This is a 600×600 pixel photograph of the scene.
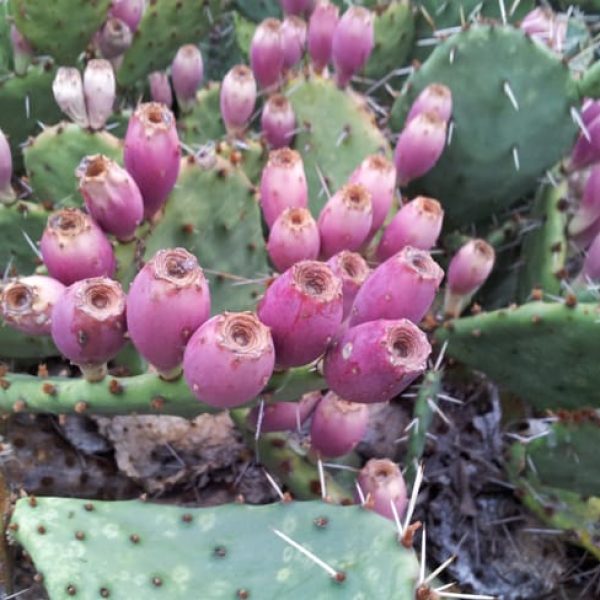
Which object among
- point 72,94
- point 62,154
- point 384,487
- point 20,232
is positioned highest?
point 72,94

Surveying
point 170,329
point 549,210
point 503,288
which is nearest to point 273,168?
point 170,329

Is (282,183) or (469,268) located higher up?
(282,183)

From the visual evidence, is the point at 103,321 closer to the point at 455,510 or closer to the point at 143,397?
the point at 143,397

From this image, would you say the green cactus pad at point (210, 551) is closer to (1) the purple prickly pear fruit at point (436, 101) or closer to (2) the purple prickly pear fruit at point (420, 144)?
(2) the purple prickly pear fruit at point (420, 144)

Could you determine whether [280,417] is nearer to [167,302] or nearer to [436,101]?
[167,302]

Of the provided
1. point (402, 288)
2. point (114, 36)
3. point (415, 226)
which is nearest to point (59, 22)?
point (114, 36)

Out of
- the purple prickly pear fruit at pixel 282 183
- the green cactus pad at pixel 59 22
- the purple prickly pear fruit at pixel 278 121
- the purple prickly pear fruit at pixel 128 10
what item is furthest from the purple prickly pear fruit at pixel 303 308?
the purple prickly pear fruit at pixel 128 10

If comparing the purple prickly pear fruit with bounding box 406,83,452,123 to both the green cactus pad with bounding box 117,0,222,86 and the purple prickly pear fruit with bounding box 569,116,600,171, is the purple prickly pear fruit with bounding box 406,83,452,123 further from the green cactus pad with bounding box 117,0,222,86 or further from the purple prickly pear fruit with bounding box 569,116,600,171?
the green cactus pad with bounding box 117,0,222,86

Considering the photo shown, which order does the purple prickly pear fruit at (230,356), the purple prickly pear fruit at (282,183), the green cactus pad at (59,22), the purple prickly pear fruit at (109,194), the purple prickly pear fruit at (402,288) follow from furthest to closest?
the green cactus pad at (59,22) → the purple prickly pear fruit at (282,183) → the purple prickly pear fruit at (109,194) → the purple prickly pear fruit at (402,288) → the purple prickly pear fruit at (230,356)
